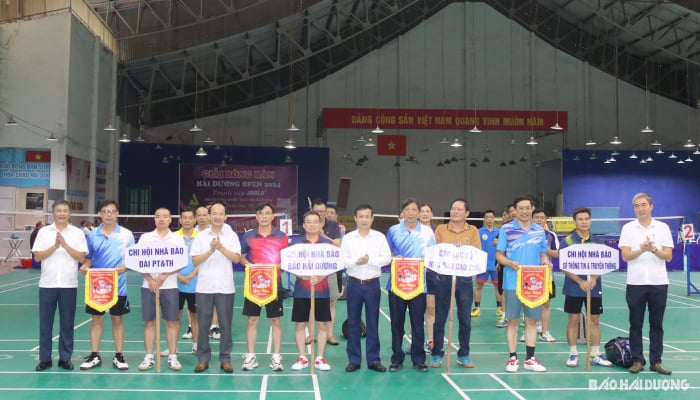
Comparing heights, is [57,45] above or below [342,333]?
above

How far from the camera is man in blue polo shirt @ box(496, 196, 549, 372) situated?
7070 mm

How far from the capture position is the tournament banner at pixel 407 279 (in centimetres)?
704

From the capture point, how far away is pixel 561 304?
13.2 metres

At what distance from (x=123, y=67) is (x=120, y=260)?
19637mm

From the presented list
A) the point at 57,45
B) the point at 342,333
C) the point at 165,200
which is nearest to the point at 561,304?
the point at 342,333

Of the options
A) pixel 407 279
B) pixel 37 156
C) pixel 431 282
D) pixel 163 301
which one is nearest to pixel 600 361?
pixel 431 282

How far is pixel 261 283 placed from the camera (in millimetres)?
6957

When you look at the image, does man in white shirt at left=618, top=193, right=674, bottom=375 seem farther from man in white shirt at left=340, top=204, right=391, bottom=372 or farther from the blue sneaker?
man in white shirt at left=340, top=204, right=391, bottom=372

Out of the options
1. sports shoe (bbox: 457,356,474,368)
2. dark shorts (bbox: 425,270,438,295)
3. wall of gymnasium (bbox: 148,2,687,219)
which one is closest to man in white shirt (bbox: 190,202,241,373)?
dark shorts (bbox: 425,270,438,295)

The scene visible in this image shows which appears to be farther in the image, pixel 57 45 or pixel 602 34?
pixel 602 34

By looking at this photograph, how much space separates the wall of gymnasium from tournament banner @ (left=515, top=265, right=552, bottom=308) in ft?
83.1

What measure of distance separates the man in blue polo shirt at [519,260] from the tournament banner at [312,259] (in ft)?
6.20

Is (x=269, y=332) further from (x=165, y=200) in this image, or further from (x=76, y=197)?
(x=165, y=200)

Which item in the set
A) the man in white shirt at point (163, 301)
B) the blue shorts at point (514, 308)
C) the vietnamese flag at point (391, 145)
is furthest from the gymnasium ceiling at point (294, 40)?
the blue shorts at point (514, 308)
